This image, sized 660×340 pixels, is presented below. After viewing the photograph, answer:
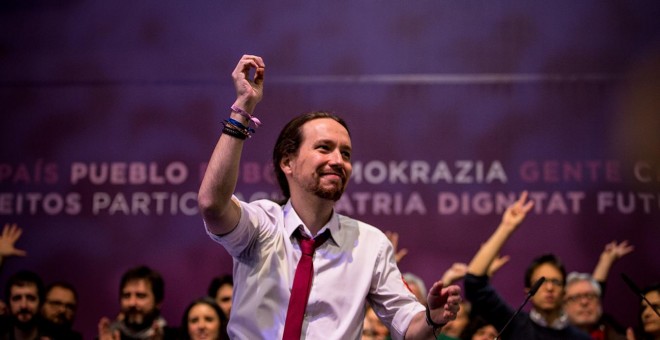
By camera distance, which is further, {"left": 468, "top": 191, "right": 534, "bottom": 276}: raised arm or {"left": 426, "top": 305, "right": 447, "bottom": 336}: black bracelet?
{"left": 468, "top": 191, "right": 534, "bottom": 276}: raised arm

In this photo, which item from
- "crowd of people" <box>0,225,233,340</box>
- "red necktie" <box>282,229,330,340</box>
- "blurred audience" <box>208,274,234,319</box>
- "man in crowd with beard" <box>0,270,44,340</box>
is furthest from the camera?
"blurred audience" <box>208,274,234,319</box>

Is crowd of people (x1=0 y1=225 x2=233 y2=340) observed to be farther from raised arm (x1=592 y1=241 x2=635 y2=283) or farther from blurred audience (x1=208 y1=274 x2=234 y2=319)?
raised arm (x1=592 y1=241 x2=635 y2=283)

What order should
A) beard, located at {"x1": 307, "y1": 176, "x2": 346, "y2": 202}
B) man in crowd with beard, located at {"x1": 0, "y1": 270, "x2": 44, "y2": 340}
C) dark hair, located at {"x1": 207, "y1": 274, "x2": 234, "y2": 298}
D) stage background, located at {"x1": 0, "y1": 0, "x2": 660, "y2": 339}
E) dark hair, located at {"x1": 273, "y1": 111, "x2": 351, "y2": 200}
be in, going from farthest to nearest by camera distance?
stage background, located at {"x1": 0, "y1": 0, "x2": 660, "y2": 339} → dark hair, located at {"x1": 207, "y1": 274, "x2": 234, "y2": 298} → man in crowd with beard, located at {"x1": 0, "y1": 270, "x2": 44, "y2": 340} → dark hair, located at {"x1": 273, "y1": 111, "x2": 351, "y2": 200} → beard, located at {"x1": 307, "y1": 176, "x2": 346, "y2": 202}

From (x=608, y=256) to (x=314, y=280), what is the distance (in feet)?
10.1

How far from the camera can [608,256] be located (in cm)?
480

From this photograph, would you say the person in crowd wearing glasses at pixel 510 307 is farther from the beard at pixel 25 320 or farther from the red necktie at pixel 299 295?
the beard at pixel 25 320

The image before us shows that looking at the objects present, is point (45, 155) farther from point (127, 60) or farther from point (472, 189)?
point (472, 189)

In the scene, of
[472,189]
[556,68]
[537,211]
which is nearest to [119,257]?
[472,189]

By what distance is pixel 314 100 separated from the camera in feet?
17.2

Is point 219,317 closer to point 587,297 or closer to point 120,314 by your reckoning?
point 120,314

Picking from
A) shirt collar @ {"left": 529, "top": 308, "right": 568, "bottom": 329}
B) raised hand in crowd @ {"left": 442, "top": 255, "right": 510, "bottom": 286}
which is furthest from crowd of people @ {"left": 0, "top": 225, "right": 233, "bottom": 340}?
shirt collar @ {"left": 529, "top": 308, "right": 568, "bottom": 329}

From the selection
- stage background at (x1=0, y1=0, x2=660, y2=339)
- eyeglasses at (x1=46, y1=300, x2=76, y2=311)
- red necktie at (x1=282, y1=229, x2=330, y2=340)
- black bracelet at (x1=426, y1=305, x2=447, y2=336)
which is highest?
stage background at (x1=0, y1=0, x2=660, y2=339)

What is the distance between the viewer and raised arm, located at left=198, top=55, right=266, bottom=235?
199cm

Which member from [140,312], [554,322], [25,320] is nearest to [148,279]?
[140,312]
